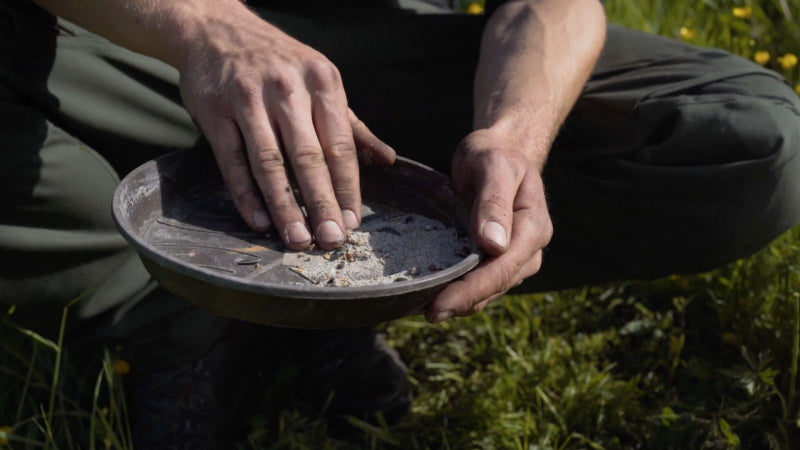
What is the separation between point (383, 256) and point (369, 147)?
8.2 inches

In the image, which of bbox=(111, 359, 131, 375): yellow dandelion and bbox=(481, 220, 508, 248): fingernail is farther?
bbox=(111, 359, 131, 375): yellow dandelion

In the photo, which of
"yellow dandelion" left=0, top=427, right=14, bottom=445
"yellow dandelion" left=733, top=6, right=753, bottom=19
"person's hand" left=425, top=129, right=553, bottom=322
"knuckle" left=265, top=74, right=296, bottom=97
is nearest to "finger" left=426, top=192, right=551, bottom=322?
"person's hand" left=425, top=129, right=553, bottom=322

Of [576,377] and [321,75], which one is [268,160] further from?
[576,377]

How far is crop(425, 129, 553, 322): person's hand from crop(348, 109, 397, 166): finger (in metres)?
0.13

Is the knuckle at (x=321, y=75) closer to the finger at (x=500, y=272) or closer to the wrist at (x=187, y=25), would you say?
the wrist at (x=187, y=25)

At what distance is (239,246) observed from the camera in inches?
61.0

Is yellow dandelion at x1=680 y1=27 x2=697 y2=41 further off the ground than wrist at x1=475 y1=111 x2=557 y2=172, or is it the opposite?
wrist at x1=475 y1=111 x2=557 y2=172

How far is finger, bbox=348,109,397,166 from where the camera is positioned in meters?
1.63

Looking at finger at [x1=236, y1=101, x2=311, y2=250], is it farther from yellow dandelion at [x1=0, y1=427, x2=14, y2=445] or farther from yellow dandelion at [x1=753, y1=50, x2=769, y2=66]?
yellow dandelion at [x1=753, y1=50, x2=769, y2=66]

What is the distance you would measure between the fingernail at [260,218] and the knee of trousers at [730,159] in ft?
2.78

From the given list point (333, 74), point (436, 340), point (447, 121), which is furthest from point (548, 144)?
point (436, 340)

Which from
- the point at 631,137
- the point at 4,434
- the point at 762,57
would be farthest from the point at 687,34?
the point at 4,434

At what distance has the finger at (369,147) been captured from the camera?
1.63 m

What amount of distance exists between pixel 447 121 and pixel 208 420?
0.81 metres
